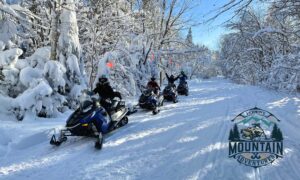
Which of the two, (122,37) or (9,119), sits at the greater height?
(122,37)

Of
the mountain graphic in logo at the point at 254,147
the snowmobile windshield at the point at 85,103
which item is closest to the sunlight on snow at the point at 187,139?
the mountain graphic in logo at the point at 254,147

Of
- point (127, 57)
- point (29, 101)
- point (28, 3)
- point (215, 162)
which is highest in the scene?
point (28, 3)

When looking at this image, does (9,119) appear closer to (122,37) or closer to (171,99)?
(171,99)

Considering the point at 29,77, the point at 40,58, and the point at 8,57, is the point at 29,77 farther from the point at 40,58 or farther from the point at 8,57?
the point at 40,58

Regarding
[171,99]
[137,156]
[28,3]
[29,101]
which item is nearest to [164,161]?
[137,156]

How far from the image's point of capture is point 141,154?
5.76m

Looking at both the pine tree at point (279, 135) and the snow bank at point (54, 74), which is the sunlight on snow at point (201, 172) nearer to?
the pine tree at point (279, 135)

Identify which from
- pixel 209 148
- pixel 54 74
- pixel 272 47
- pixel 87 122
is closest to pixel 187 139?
pixel 209 148

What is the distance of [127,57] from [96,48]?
197 cm

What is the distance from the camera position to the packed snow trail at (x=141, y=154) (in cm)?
480

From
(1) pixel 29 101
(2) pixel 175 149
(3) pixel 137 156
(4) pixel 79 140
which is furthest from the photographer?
(1) pixel 29 101

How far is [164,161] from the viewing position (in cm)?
535

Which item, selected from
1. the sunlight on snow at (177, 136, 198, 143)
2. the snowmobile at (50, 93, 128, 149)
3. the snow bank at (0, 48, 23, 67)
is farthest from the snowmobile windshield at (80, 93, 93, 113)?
the snow bank at (0, 48, 23, 67)

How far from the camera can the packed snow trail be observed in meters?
4.80
